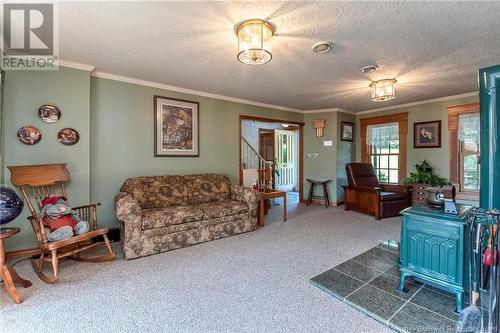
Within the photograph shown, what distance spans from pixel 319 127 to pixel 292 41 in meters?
3.59

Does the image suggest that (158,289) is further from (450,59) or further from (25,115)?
(450,59)

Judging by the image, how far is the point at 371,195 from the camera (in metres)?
4.45

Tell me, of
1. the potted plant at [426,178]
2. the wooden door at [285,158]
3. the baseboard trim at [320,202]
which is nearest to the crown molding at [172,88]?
the baseboard trim at [320,202]

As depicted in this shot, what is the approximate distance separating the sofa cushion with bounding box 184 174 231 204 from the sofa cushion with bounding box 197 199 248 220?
0.34m

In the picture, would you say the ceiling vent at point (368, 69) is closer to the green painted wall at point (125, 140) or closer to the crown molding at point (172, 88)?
the crown molding at point (172, 88)

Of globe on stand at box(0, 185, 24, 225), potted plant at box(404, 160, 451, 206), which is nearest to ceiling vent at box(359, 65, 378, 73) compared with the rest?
potted plant at box(404, 160, 451, 206)

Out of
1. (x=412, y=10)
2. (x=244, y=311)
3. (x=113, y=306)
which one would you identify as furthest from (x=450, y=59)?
(x=113, y=306)

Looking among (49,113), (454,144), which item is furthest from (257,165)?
(49,113)

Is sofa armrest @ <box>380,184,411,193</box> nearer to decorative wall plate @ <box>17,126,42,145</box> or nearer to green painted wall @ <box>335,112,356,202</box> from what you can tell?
green painted wall @ <box>335,112,356,202</box>

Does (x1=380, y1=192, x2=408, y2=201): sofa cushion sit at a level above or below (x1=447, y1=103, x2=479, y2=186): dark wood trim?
below

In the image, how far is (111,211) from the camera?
342 cm

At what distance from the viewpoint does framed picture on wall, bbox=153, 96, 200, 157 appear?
3777mm

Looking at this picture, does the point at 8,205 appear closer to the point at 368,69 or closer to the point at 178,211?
the point at 178,211

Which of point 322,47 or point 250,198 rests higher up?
point 322,47
